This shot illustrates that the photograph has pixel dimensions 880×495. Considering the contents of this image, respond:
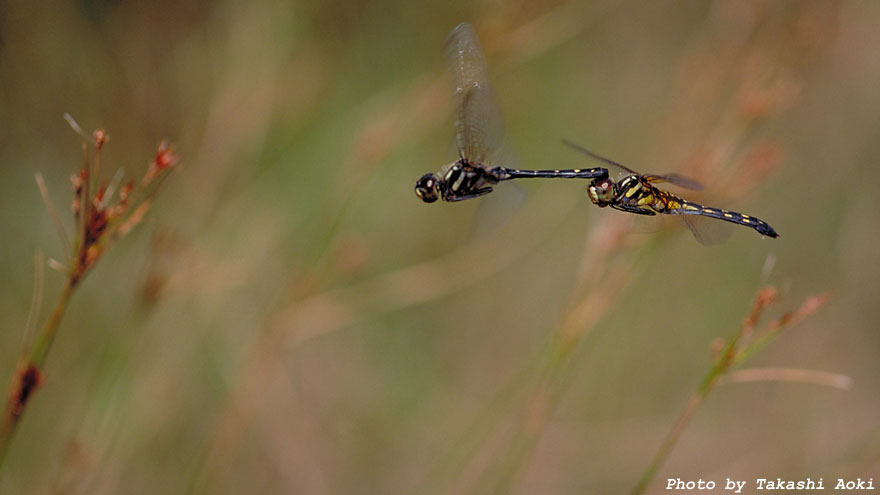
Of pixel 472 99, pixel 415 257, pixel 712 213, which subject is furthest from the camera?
pixel 415 257

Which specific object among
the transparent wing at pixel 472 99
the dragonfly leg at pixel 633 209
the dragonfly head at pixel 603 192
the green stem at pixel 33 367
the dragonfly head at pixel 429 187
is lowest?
the green stem at pixel 33 367

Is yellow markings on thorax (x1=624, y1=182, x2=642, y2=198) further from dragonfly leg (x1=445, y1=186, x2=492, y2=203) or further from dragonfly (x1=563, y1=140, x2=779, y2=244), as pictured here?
dragonfly leg (x1=445, y1=186, x2=492, y2=203)

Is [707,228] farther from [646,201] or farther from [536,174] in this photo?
[536,174]

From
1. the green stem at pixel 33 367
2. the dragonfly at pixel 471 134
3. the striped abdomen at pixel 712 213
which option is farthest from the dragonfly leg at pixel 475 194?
the green stem at pixel 33 367

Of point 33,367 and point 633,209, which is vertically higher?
point 633,209

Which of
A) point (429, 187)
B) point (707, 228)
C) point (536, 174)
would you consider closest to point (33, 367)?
point (429, 187)

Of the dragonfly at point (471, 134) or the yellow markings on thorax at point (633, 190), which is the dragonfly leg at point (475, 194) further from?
the yellow markings on thorax at point (633, 190)
